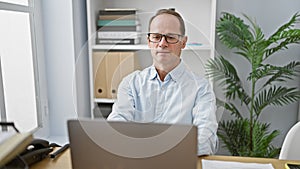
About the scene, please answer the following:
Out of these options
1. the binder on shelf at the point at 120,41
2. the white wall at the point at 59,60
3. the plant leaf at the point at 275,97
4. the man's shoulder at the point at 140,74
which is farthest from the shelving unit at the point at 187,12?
the man's shoulder at the point at 140,74

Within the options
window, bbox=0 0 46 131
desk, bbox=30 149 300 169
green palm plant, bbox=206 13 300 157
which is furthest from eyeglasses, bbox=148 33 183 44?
window, bbox=0 0 46 131

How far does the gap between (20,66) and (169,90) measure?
122cm

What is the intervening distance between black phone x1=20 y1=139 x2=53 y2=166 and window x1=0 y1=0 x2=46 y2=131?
1.84 feet

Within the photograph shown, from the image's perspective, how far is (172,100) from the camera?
4.25 ft

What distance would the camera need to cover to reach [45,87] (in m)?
2.29

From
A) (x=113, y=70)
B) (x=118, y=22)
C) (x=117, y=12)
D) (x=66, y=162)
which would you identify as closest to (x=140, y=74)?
(x=113, y=70)

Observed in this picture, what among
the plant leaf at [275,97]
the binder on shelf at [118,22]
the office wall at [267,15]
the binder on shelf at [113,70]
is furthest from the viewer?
the office wall at [267,15]

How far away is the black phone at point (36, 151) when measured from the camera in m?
1.20

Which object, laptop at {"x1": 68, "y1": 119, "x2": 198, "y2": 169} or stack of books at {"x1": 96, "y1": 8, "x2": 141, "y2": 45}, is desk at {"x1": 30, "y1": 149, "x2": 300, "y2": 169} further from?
stack of books at {"x1": 96, "y1": 8, "x2": 141, "y2": 45}

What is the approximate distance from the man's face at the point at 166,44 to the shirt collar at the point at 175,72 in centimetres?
3

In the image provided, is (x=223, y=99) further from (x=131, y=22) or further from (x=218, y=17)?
(x=131, y=22)

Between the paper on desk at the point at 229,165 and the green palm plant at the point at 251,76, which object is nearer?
the paper on desk at the point at 229,165

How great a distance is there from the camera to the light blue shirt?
48.9 inches

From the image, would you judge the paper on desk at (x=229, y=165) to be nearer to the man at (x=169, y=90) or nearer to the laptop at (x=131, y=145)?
the man at (x=169, y=90)
